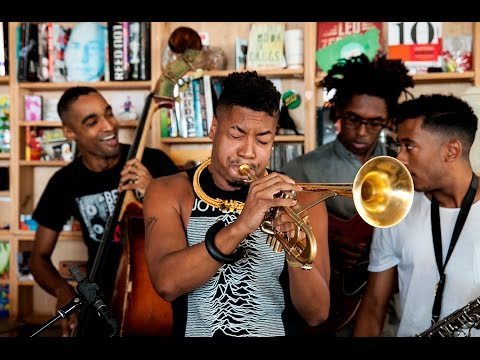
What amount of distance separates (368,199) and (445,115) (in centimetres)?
77

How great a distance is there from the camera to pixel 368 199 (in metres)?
1.72

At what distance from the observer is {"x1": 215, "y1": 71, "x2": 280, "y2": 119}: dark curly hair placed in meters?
1.87

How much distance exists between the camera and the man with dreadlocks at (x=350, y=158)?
2.83 metres

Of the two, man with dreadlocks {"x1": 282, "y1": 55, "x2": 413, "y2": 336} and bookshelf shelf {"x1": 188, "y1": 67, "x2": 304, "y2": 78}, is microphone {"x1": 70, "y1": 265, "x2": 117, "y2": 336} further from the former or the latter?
bookshelf shelf {"x1": 188, "y1": 67, "x2": 304, "y2": 78}

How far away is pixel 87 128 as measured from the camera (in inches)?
124

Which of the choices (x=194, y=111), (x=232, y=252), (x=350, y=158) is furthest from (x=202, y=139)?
(x=232, y=252)

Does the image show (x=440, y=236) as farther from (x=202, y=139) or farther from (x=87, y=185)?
(x=202, y=139)

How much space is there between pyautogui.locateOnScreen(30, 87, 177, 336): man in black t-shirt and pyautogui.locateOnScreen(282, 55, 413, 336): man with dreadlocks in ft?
2.50

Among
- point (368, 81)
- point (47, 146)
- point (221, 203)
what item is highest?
point (368, 81)

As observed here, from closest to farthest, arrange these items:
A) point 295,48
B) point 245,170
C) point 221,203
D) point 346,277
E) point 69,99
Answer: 1. point 245,170
2. point 221,203
3. point 346,277
4. point 69,99
5. point 295,48

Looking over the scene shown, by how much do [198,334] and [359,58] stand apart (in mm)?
2077

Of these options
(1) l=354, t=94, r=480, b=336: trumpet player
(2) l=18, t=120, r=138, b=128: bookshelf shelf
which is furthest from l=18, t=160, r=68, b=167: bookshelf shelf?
(1) l=354, t=94, r=480, b=336: trumpet player
